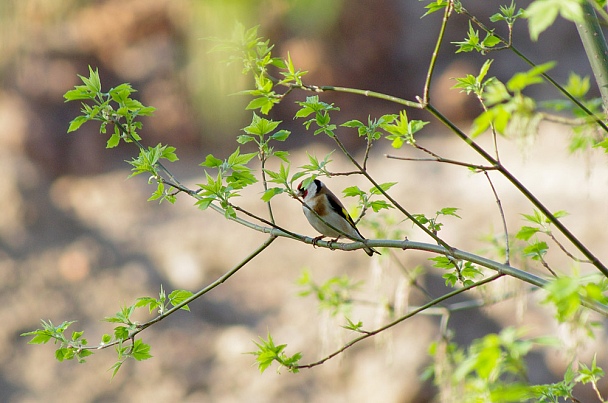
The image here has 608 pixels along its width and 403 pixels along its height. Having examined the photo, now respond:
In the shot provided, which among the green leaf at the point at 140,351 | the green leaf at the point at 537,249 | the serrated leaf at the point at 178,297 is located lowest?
the green leaf at the point at 140,351

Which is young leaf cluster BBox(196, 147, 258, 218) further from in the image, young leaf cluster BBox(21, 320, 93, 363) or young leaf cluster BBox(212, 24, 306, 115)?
young leaf cluster BBox(21, 320, 93, 363)

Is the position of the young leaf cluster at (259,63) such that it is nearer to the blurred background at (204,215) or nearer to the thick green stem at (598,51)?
the thick green stem at (598,51)

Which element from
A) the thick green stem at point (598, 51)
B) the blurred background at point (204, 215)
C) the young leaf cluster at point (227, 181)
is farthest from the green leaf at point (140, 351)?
→ the blurred background at point (204, 215)

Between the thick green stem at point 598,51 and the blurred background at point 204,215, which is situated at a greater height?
the thick green stem at point 598,51

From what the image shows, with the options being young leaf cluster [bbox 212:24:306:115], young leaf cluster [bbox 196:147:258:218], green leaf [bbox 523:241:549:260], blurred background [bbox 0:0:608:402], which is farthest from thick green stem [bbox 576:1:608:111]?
blurred background [bbox 0:0:608:402]

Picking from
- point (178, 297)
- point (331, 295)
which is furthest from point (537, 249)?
point (331, 295)

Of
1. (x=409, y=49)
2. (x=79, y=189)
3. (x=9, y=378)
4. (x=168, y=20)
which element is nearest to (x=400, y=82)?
(x=409, y=49)

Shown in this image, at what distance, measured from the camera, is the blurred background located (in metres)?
7.19

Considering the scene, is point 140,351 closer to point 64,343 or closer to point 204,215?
point 64,343

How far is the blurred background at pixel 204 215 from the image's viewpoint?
7188 mm

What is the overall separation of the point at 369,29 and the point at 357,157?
1.62m

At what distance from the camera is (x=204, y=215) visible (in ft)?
26.7

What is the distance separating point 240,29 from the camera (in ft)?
6.47

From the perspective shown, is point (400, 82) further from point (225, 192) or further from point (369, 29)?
point (225, 192)
